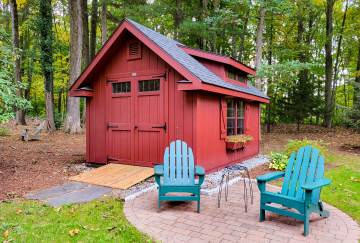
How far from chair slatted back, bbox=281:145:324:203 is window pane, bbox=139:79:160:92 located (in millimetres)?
3776

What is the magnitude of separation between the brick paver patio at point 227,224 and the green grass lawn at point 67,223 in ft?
0.77

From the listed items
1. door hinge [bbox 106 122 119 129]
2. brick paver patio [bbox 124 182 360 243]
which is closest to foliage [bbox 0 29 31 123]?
door hinge [bbox 106 122 119 129]

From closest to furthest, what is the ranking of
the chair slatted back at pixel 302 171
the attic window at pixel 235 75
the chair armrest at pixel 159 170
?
the chair slatted back at pixel 302 171, the chair armrest at pixel 159 170, the attic window at pixel 235 75

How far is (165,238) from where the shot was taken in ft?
11.1

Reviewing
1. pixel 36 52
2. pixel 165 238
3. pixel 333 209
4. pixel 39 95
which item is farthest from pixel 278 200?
pixel 39 95

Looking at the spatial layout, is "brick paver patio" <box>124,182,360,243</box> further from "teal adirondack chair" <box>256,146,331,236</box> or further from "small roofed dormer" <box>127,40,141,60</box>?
"small roofed dormer" <box>127,40,141,60</box>

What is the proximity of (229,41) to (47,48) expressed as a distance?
12441 mm

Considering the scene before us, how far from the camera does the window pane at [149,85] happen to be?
22.5 ft

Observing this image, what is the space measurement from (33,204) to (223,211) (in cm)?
313

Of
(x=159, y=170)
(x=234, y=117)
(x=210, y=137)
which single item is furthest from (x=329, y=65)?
(x=159, y=170)

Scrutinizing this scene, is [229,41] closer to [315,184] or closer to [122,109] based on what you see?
[122,109]

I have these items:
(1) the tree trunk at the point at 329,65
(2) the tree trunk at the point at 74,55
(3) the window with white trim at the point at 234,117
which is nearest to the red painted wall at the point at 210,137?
(3) the window with white trim at the point at 234,117

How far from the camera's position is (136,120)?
23.5 ft

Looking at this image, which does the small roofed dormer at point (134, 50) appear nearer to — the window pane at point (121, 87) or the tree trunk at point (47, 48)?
the window pane at point (121, 87)
